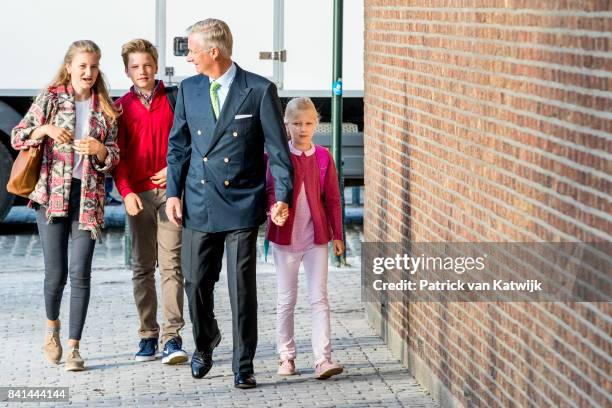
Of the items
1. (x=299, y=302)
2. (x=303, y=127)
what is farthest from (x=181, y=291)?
(x=299, y=302)

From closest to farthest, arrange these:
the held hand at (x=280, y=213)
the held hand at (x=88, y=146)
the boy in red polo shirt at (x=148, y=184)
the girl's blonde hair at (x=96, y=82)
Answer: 1. the held hand at (x=280, y=213)
2. the held hand at (x=88, y=146)
3. the girl's blonde hair at (x=96, y=82)
4. the boy in red polo shirt at (x=148, y=184)

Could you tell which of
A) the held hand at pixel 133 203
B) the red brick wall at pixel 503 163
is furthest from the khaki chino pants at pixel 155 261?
the red brick wall at pixel 503 163

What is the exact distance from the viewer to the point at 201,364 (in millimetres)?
7711

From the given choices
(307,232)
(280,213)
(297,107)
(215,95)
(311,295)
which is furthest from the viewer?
(311,295)

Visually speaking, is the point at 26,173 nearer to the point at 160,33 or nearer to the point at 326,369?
the point at 326,369

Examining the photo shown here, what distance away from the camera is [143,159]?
806 cm

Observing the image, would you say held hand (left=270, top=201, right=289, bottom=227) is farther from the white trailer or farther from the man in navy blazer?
the white trailer

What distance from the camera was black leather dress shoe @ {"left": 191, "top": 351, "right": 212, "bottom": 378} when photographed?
25.3 feet

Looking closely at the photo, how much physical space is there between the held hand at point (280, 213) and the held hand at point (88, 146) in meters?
1.05

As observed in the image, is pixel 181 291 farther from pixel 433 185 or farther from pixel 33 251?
pixel 33 251

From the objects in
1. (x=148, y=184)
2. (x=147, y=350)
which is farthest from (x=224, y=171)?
(x=147, y=350)

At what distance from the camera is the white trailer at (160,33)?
46.6ft

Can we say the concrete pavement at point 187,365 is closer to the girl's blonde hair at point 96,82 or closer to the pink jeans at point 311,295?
the pink jeans at point 311,295

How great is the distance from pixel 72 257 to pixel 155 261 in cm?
55
